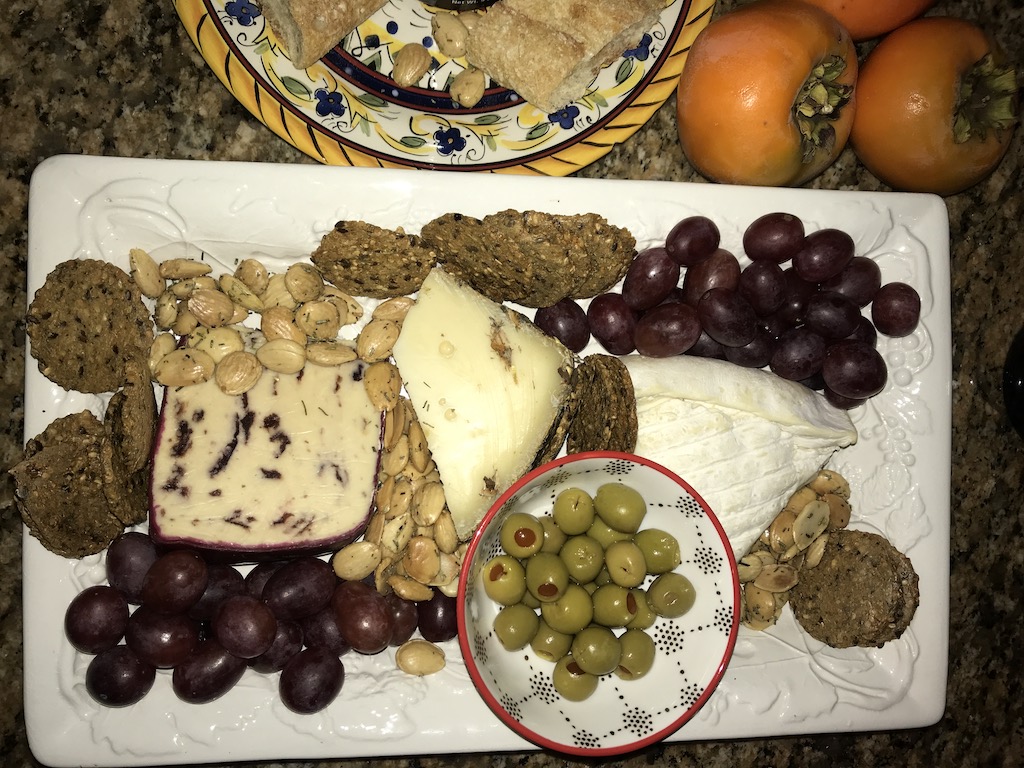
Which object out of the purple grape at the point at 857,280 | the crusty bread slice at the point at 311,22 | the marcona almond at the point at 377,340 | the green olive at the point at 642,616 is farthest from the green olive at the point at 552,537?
the crusty bread slice at the point at 311,22

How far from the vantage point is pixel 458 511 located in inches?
36.9

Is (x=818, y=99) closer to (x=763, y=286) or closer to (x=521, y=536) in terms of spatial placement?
(x=763, y=286)

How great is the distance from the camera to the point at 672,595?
0.88 metres

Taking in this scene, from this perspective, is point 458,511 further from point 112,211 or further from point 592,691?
point 112,211

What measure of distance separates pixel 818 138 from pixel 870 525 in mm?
569

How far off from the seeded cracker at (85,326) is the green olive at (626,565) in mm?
658

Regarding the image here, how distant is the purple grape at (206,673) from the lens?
0.91m

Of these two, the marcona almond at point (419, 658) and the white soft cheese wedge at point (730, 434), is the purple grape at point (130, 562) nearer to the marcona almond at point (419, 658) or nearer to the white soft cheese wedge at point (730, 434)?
the marcona almond at point (419, 658)

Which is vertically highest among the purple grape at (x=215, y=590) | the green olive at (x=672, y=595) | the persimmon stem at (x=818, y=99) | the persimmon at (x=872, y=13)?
the persimmon at (x=872, y=13)

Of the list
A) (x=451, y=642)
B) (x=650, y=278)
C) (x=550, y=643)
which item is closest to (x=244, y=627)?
(x=451, y=642)

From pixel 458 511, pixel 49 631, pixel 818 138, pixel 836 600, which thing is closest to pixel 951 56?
pixel 818 138

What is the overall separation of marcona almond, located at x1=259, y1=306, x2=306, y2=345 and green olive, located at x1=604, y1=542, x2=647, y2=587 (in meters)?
0.50

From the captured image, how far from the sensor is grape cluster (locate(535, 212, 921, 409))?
0.99 m

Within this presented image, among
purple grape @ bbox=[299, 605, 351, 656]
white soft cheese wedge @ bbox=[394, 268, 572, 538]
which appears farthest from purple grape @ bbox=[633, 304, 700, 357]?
purple grape @ bbox=[299, 605, 351, 656]
